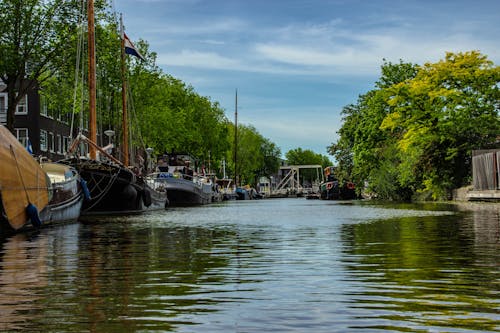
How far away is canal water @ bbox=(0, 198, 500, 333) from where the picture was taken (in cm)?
684

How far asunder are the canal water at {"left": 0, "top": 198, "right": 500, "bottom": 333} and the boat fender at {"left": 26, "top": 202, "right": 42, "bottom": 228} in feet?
20.5

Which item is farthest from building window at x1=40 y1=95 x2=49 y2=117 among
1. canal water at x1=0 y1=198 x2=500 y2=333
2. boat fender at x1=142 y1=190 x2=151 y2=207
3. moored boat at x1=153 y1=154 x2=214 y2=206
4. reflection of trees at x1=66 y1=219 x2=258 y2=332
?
canal water at x1=0 y1=198 x2=500 y2=333

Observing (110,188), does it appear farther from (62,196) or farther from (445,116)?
(445,116)

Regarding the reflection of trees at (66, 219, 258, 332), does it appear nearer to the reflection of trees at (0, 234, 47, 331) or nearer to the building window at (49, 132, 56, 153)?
the reflection of trees at (0, 234, 47, 331)

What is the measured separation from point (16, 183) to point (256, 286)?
14.9m

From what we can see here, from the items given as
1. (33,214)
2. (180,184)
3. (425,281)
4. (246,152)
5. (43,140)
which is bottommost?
(425,281)

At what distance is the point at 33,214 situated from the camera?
23609mm

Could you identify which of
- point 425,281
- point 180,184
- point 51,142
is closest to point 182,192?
point 180,184

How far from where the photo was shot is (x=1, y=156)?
855 inches

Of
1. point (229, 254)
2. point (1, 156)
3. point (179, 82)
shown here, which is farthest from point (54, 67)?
point (179, 82)

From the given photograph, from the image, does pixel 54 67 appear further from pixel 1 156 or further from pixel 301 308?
pixel 301 308

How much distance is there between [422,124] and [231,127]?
81.7 meters

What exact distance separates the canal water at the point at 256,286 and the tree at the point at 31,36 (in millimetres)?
28960

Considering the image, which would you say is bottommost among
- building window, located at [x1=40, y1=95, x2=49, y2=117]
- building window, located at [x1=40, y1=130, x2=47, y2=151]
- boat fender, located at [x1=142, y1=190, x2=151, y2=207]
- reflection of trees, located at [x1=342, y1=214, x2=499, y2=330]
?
reflection of trees, located at [x1=342, y1=214, x2=499, y2=330]
